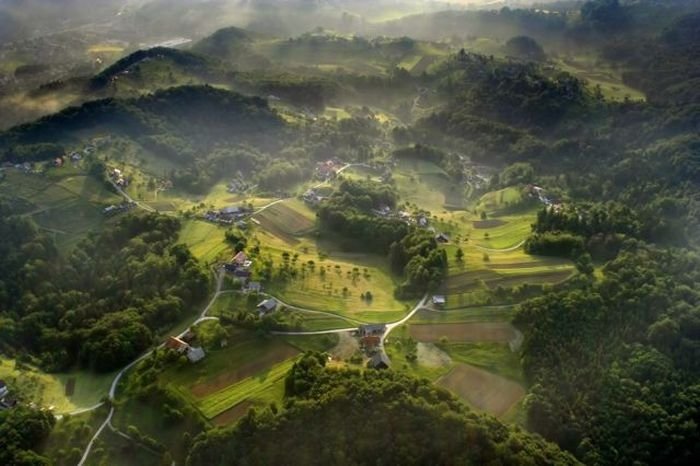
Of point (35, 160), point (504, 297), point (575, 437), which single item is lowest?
point (575, 437)

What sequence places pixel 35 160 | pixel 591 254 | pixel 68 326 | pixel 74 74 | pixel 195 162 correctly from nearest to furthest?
pixel 68 326
pixel 591 254
pixel 35 160
pixel 195 162
pixel 74 74

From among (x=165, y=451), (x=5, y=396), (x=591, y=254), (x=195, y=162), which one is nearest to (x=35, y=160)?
(x=195, y=162)

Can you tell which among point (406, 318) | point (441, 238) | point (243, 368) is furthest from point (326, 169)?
point (243, 368)

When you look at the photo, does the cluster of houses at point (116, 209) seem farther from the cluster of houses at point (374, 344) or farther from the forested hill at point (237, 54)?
the forested hill at point (237, 54)

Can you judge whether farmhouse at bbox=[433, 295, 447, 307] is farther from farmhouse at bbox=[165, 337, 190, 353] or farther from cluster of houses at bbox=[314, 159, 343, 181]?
cluster of houses at bbox=[314, 159, 343, 181]

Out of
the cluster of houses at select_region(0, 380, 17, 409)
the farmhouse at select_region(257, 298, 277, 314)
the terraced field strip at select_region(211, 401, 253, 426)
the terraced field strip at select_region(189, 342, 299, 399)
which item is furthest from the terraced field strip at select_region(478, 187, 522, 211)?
the cluster of houses at select_region(0, 380, 17, 409)

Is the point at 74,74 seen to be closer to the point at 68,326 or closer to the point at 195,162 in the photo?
the point at 195,162
